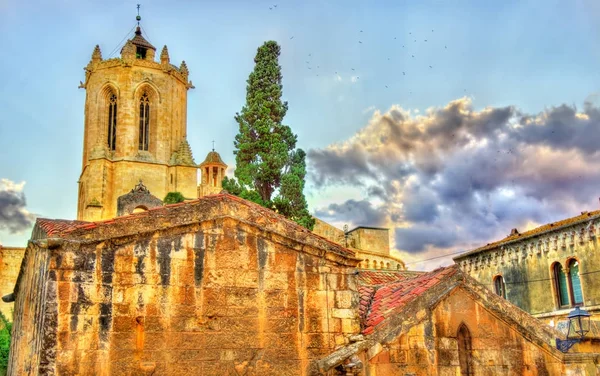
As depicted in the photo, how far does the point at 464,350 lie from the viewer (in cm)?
1193

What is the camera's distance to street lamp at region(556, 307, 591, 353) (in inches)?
492

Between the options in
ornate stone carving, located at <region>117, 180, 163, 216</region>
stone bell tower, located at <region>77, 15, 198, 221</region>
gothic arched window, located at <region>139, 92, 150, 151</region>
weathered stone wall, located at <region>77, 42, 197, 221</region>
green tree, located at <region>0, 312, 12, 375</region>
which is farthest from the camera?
gothic arched window, located at <region>139, 92, 150, 151</region>

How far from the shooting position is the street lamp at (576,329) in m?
12.5

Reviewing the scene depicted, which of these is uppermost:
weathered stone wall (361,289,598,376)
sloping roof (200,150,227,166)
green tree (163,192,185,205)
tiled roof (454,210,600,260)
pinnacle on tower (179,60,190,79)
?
pinnacle on tower (179,60,190,79)

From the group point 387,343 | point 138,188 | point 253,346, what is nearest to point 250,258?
point 253,346

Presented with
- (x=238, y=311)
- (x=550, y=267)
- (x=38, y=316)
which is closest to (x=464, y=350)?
(x=238, y=311)

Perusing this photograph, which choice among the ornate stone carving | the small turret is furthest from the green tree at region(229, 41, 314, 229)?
the small turret

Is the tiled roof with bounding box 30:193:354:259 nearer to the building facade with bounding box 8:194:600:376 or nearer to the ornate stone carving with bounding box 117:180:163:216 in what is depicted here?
the building facade with bounding box 8:194:600:376

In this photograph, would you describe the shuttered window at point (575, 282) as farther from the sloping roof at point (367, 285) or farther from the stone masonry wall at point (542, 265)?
the sloping roof at point (367, 285)

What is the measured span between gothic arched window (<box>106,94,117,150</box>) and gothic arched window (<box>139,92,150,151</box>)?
2344 mm

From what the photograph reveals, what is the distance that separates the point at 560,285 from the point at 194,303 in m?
25.1

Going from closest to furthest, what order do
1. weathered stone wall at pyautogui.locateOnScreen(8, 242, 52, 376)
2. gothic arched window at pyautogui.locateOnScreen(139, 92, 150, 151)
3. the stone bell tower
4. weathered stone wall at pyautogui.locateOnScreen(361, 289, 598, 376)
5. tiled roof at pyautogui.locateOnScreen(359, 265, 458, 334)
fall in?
1. weathered stone wall at pyautogui.locateOnScreen(8, 242, 52, 376)
2. weathered stone wall at pyautogui.locateOnScreen(361, 289, 598, 376)
3. tiled roof at pyautogui.locateOnScreen(359, 265, 458, 334)
4. the stone bell tower
5. gothic arched window at pyautogui.locateOnScreen(139, 92, 150, 151)

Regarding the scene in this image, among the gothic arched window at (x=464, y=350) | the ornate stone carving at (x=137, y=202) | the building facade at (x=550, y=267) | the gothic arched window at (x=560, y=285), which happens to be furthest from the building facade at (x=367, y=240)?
the gothic arched window at (x=464, y=350)

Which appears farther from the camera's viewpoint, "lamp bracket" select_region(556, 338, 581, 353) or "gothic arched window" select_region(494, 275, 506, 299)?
"gothic arched window" select_region(494, 275, 506, 299)
